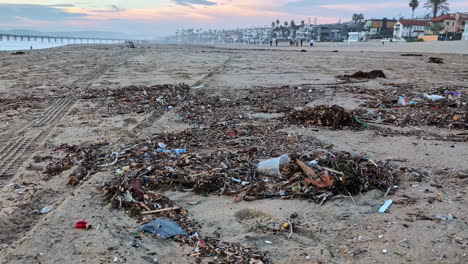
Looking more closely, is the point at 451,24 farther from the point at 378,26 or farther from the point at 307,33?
the point at 307,33

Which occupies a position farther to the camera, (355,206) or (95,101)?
(95,101)

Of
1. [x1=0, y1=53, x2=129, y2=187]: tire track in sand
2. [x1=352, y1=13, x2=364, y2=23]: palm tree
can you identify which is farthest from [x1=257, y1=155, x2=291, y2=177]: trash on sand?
[x1=352, y1=13, x2=364, y2=23]: palm tree

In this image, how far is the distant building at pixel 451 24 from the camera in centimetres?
6380

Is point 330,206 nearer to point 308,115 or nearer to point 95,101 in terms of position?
point 308,115

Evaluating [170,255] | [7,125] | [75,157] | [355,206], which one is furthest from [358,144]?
[7,125]

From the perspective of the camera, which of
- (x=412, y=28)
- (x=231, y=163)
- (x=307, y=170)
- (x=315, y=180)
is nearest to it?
(x=315, y=180)

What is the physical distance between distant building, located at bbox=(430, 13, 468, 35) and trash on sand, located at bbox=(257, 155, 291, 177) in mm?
72309

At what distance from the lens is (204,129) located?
5.16 metres

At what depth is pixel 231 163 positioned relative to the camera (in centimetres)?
369

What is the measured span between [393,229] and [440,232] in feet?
1.04

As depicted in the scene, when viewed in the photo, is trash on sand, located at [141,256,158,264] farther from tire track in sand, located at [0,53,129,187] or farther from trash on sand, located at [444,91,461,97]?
trash on sand, located at [444,91,461,97]

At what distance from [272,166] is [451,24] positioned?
78300mm

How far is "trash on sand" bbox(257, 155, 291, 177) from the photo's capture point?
3421 millimetres

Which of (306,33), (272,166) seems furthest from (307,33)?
(272,166)
